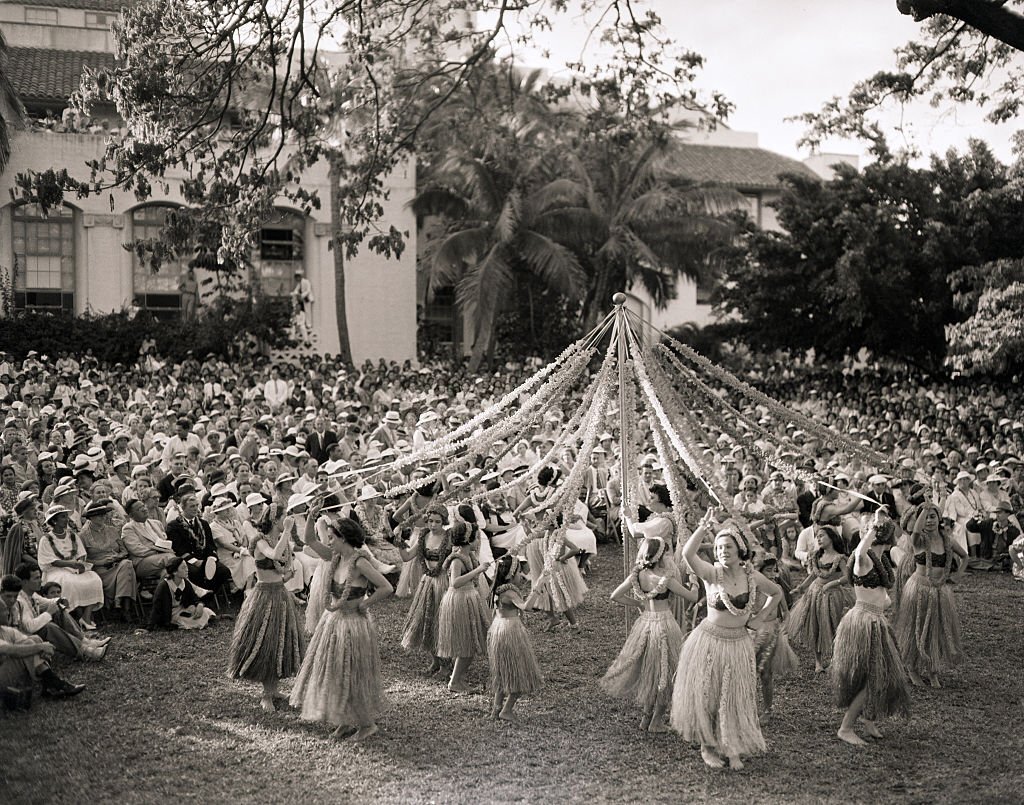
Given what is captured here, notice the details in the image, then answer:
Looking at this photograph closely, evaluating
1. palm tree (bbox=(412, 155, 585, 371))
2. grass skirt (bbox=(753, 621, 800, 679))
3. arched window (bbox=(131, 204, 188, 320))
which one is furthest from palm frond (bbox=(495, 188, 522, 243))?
grass skirt (bbox=(753, 621, 800, 679))

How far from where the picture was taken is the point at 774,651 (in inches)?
331

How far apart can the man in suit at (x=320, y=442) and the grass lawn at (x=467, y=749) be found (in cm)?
605

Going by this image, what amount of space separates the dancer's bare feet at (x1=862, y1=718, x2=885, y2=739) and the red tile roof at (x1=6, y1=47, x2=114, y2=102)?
961 inches

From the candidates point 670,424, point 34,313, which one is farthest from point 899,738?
point 34,313

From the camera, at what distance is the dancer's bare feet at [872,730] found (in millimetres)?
7809

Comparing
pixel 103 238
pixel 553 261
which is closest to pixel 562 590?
pixel 553 261

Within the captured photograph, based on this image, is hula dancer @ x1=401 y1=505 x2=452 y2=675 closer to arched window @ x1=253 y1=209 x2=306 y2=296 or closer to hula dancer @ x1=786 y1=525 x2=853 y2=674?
hula dancer @ x1=786 y1=525 x2=853 y2=674

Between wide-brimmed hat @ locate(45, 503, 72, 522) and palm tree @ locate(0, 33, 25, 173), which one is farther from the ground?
palm tree @ locate(0, 33, 25, 173)

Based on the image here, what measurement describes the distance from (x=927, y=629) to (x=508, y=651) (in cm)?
352

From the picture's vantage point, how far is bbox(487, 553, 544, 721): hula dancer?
26.6 ft

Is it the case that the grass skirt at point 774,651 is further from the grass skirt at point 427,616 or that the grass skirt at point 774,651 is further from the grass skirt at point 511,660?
the grass skirt at point 427,616

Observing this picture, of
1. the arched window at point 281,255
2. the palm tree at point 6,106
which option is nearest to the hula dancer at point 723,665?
the palm tree at point 6,106

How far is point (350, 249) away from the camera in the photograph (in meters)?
10.9

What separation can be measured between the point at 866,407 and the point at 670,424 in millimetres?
16061
